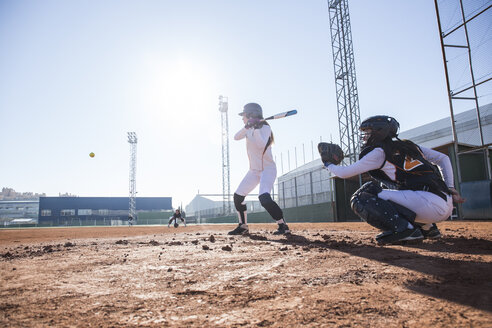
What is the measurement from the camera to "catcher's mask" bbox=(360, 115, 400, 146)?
288cm

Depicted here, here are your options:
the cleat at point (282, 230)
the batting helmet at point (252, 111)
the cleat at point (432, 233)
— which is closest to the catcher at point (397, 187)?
the cleat at point (432, 233)

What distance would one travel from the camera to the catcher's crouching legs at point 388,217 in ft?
8.38

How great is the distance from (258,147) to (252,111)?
69 centimetres

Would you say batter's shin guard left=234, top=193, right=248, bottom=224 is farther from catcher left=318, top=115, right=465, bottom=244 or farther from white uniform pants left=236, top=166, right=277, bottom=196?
catcher left=318, top=115, right=465, bottom=244

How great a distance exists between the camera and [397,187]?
3.08 m

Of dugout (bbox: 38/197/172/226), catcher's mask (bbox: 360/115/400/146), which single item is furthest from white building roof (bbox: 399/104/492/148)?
dugout (bbox: 38/197/172/226)

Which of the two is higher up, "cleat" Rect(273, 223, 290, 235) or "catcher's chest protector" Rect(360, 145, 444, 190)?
"catcher's chest protector" Rect(360, 145, 444, 190)

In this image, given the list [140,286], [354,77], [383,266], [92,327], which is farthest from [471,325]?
[354,77]

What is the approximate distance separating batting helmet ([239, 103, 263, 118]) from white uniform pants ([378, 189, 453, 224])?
323 centimetres

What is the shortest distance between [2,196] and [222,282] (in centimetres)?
13883

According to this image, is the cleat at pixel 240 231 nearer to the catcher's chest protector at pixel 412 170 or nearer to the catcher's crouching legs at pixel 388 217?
the catcher's crouching legs at pixel 388 217

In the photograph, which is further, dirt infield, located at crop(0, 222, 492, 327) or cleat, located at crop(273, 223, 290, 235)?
cleat, located at crop(273, 223, 290, 235)

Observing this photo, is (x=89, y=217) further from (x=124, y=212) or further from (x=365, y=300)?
(x=365, y=300)

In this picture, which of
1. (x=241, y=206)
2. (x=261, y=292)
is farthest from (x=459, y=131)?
(x=261, y=292)
